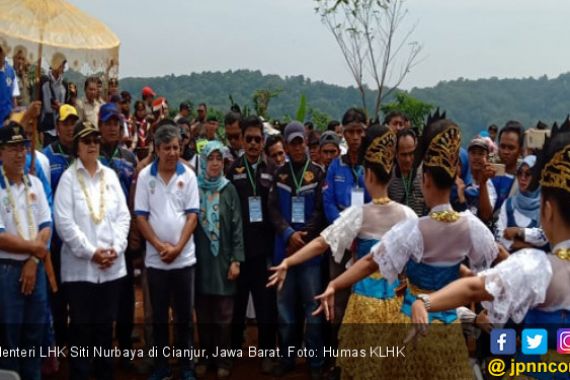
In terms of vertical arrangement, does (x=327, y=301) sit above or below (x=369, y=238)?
below

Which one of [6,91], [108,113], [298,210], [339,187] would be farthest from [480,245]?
[6,91]

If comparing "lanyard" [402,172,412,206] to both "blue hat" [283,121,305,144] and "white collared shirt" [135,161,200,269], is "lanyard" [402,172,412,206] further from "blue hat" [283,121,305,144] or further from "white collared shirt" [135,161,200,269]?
"white collared shirt" [135,161,200,269]

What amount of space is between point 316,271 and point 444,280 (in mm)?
2180

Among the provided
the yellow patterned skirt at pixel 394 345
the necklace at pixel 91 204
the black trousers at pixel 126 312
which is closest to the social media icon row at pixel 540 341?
the yellow patterned skirt at pixel 394 345

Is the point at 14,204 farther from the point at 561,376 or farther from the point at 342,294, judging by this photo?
the point at 561,376

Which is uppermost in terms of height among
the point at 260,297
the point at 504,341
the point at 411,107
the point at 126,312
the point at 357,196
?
the point at 411,107

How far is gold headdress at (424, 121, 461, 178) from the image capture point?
364cm

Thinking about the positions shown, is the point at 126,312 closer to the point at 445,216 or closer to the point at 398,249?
the point at 398,249

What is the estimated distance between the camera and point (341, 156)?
19.1 ft

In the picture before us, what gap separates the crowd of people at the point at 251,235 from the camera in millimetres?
3689

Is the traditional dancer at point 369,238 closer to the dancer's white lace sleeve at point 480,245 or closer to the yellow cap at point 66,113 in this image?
the dancer's white lace sleeve at point 480,245

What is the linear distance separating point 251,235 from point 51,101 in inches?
158

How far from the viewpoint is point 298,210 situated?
5.68 meters

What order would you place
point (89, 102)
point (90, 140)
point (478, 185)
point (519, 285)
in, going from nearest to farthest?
point (519, 285), point (90, 140), point (478, 185), point (89, 102)
